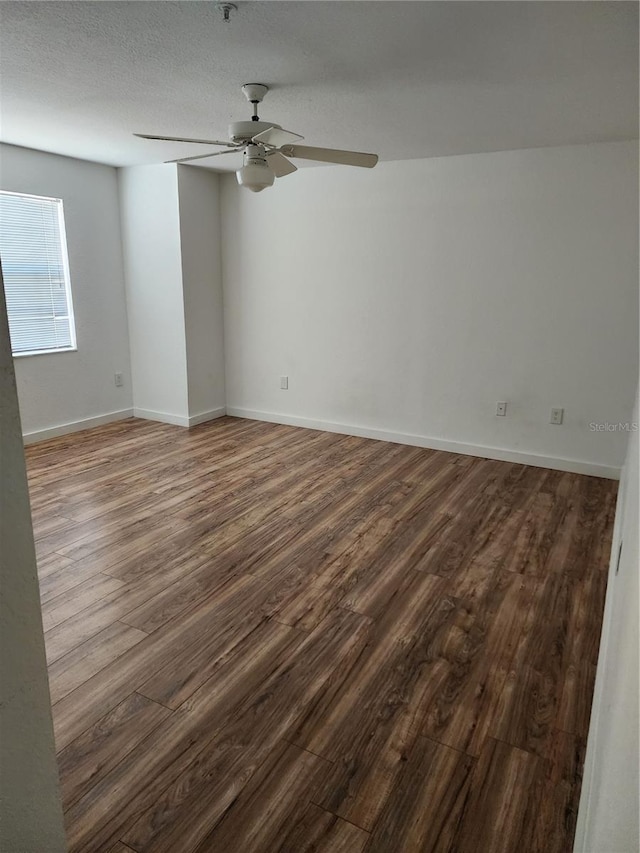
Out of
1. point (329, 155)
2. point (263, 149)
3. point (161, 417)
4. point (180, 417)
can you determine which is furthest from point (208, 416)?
point (329, 155)

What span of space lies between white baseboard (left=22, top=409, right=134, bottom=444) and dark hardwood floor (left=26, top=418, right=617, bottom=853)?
107 centimetres

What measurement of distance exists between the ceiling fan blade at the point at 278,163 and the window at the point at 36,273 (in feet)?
8.30

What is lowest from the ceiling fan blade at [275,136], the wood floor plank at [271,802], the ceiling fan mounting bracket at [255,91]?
the wood floor plank at [271,802]

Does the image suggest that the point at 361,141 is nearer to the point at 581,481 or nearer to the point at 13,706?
the point at 581,481

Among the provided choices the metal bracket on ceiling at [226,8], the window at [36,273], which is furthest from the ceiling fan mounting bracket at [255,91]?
the window at [36,273]

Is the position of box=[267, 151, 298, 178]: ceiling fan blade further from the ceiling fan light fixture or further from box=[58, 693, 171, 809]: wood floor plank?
box=[58, 693, 171, 809]: wood floor plank

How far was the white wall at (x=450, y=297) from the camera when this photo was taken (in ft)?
12.6

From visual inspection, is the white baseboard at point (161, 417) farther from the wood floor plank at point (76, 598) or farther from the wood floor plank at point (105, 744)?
the wood floor plank at point (105, 744)

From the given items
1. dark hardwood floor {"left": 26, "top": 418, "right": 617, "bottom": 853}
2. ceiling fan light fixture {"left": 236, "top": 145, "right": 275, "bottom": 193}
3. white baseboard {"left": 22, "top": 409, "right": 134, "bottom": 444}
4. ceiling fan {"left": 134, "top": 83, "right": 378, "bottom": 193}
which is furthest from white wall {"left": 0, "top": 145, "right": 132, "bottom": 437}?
ceiling fan light fixture {"left": 236, "top": 145, "right": 275, "bottom": 193}

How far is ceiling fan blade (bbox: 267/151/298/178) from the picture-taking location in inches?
112

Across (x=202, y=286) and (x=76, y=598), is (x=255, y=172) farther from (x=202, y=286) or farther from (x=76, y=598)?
(x=202, y=286)

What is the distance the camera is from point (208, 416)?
5551 millimetres

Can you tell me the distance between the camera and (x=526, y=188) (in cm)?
395

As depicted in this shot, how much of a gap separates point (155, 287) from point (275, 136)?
2.87 metres
